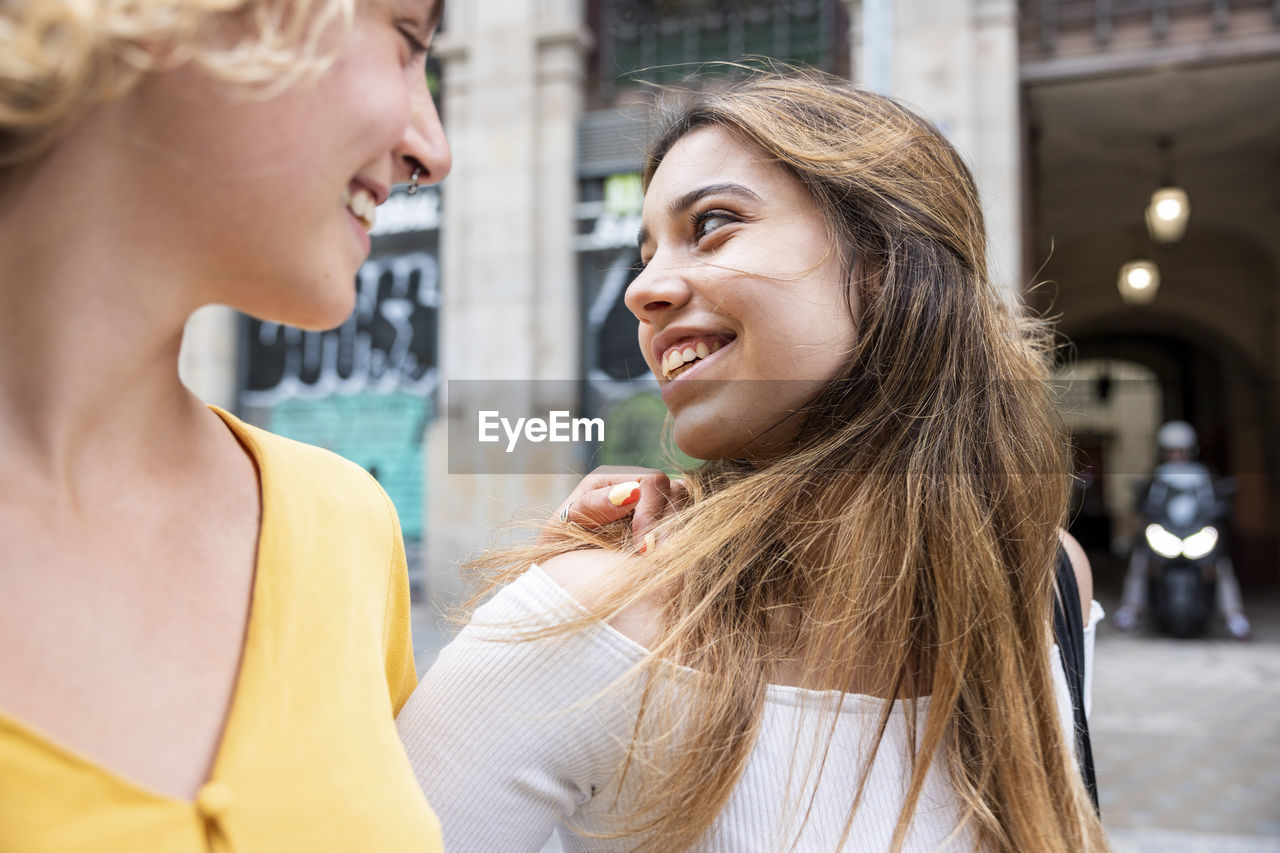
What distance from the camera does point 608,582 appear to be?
126 cm

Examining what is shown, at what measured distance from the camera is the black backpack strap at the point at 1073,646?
5.16 ft

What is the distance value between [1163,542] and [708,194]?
909cm

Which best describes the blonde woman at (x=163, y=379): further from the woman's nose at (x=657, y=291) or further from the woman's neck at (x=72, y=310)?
the woman's nose at (x=657, y=291)

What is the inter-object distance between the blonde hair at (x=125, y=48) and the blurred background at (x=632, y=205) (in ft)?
18.2

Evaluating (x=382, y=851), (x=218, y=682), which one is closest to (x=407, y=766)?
(x=382, y=851)

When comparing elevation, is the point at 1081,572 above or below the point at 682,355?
below

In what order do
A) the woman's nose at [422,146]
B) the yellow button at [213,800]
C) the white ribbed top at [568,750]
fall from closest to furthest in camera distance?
the yellow button at [213,800], the woman's nose at [422,146], the white ribbed top at [568,750]

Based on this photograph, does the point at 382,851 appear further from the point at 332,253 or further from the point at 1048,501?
the point at 1048,501

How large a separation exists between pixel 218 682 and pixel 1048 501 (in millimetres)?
1195

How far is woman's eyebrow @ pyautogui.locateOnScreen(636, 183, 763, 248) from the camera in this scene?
1430 millimetres

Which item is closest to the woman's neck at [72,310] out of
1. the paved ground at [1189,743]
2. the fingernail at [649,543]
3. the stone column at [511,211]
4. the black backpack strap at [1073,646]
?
the fingernail at [649,543]

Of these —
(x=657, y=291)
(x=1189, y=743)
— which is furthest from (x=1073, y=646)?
(x=1189, y=743)

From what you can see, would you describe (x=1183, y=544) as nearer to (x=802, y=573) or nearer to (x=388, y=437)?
(x=388, y=437)

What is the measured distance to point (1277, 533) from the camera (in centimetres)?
1352
